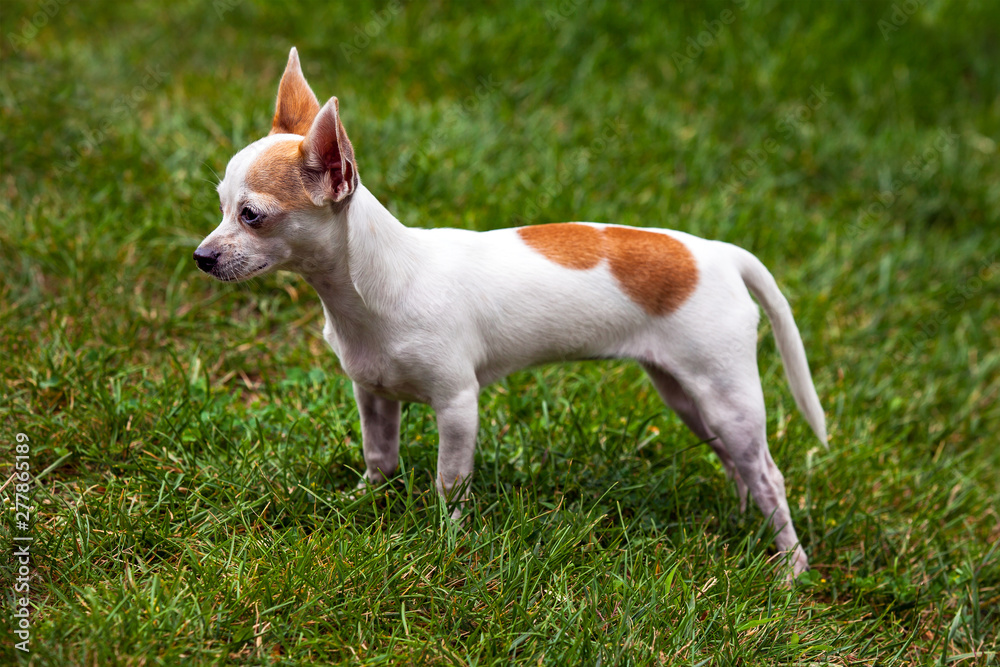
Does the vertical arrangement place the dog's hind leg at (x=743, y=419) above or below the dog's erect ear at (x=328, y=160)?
below

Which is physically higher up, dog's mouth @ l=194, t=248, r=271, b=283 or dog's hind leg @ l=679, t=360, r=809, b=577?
dog's mouth @ l=194, t=248, r=271, b=283

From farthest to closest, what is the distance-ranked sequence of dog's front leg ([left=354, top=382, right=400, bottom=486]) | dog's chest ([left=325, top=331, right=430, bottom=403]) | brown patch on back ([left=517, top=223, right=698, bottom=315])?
dog's front leg ([left=354, top=382, right=400, bottom=486]) → brown patch on back ([left=517, top=223, right=698, bottom=315]) → dog's chest ([left=325, top=331, right=430, bottom=403])

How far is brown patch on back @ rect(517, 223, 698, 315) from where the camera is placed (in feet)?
10.3

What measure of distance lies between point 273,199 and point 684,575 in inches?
75.4

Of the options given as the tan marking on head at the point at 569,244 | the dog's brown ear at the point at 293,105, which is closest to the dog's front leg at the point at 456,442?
the tan marking on head at the point at 569,244

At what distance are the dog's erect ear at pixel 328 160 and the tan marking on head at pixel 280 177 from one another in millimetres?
30

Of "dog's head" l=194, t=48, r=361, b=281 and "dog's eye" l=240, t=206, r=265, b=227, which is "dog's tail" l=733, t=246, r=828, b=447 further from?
"dog's eye" l=240, t=206, r=265, b=227

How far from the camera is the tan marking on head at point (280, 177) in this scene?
8.56 feet

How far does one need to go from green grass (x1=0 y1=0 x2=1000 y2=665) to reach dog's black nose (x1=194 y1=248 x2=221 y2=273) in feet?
2.89

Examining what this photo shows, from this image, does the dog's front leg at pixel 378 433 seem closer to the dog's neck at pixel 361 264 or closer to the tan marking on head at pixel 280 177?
the dog's neck at pixel 361 264

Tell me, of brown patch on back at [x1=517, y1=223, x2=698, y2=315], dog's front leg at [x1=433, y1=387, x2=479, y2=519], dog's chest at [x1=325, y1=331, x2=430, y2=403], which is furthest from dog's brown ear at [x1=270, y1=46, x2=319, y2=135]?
dog's front leg at [x1=433, y1=387, x2=479, y2=519]

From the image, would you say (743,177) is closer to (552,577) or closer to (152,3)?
(552,577)

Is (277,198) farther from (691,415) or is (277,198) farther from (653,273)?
(691,415)

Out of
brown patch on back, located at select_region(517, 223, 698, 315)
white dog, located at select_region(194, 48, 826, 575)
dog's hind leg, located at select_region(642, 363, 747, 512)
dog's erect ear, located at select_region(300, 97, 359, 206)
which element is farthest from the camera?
dog's hind leg, located at select_region(642, 363, 747, 512)
